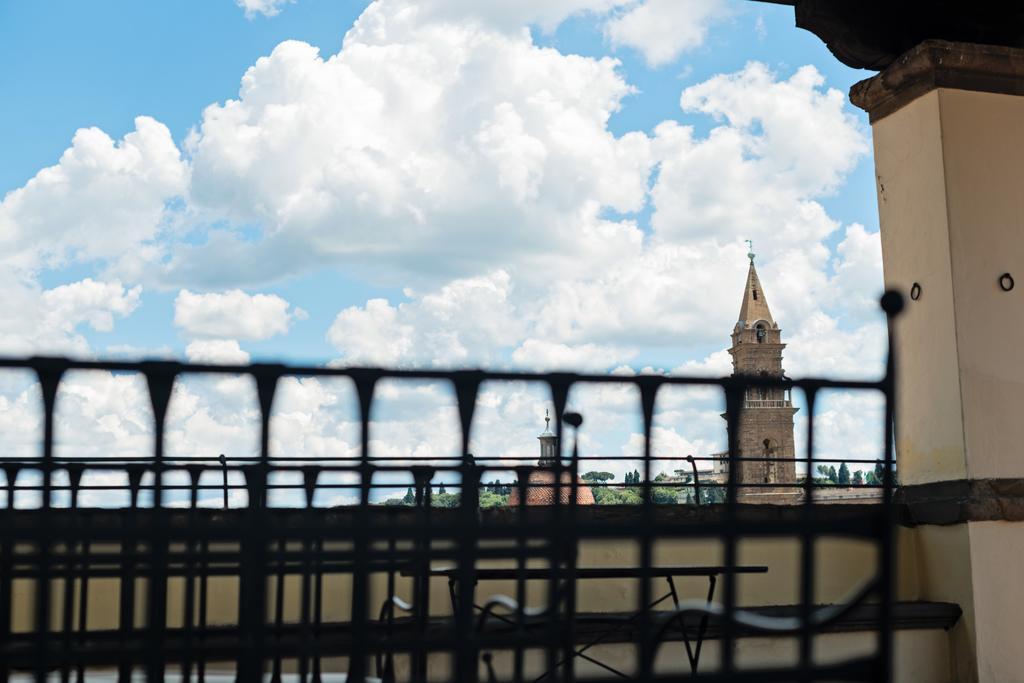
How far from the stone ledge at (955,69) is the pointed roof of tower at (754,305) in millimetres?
80760

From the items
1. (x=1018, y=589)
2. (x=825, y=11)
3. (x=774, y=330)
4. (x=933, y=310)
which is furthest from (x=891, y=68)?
(x=774, y=330)

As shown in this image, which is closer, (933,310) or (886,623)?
(886,623)

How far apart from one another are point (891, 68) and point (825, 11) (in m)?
0.51

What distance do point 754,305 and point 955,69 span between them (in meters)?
82.1

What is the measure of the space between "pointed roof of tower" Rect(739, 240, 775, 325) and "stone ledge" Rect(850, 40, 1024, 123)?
8076cm

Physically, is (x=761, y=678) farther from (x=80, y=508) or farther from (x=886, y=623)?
(x=80, y=508)

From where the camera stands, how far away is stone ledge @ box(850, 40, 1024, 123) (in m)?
5.68

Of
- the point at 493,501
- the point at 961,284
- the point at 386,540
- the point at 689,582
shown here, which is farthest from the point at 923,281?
the point at 386,540

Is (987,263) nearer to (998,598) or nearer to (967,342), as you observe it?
(967,342)

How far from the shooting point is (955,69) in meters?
5.71

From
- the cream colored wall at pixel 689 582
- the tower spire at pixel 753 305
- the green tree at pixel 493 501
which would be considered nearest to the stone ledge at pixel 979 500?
the cream colored wall at pixel 689 582

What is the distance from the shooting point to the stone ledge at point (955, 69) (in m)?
5.68

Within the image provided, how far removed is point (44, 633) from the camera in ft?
5.42

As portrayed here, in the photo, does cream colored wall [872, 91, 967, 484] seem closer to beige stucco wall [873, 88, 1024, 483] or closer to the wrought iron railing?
beige stucco wall [873, 88, 1024, 483]
